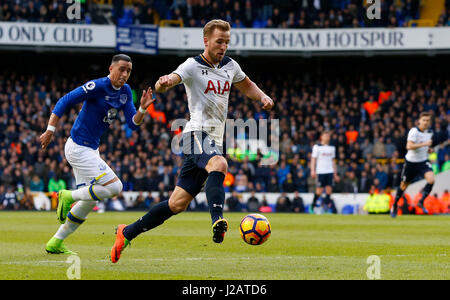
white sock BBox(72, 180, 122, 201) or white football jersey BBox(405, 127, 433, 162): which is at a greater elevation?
white football jersey BBox(405, 127, 433, 162)

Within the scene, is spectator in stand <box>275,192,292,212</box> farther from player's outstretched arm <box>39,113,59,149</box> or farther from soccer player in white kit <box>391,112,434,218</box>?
player's outstretched arm <box>39,113,59,149</box>

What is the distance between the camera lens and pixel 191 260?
29.6 ft

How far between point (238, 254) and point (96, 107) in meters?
2.57

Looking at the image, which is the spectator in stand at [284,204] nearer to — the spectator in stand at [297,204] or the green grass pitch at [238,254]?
the spectator in stand at [297,204]

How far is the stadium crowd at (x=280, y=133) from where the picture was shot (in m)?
26.3

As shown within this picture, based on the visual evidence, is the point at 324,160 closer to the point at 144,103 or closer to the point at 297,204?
the point at 297,204

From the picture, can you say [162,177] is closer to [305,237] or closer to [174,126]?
[174,126]

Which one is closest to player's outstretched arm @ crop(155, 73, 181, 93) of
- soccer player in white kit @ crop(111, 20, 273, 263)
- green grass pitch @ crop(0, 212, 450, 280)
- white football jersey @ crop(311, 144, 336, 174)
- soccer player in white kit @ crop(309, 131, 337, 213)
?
soccer player in white kit @ crop(111, 20, 273, 263)

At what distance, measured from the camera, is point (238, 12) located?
111ft

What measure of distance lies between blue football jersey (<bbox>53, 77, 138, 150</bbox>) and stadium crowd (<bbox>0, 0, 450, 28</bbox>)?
2281cm

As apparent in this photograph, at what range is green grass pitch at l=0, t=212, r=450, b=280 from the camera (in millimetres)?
7637

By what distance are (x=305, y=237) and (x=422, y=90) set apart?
21.8 metres

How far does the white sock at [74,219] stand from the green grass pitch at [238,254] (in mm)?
337

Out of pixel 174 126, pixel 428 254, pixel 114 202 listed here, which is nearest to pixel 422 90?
pixel 174 126
